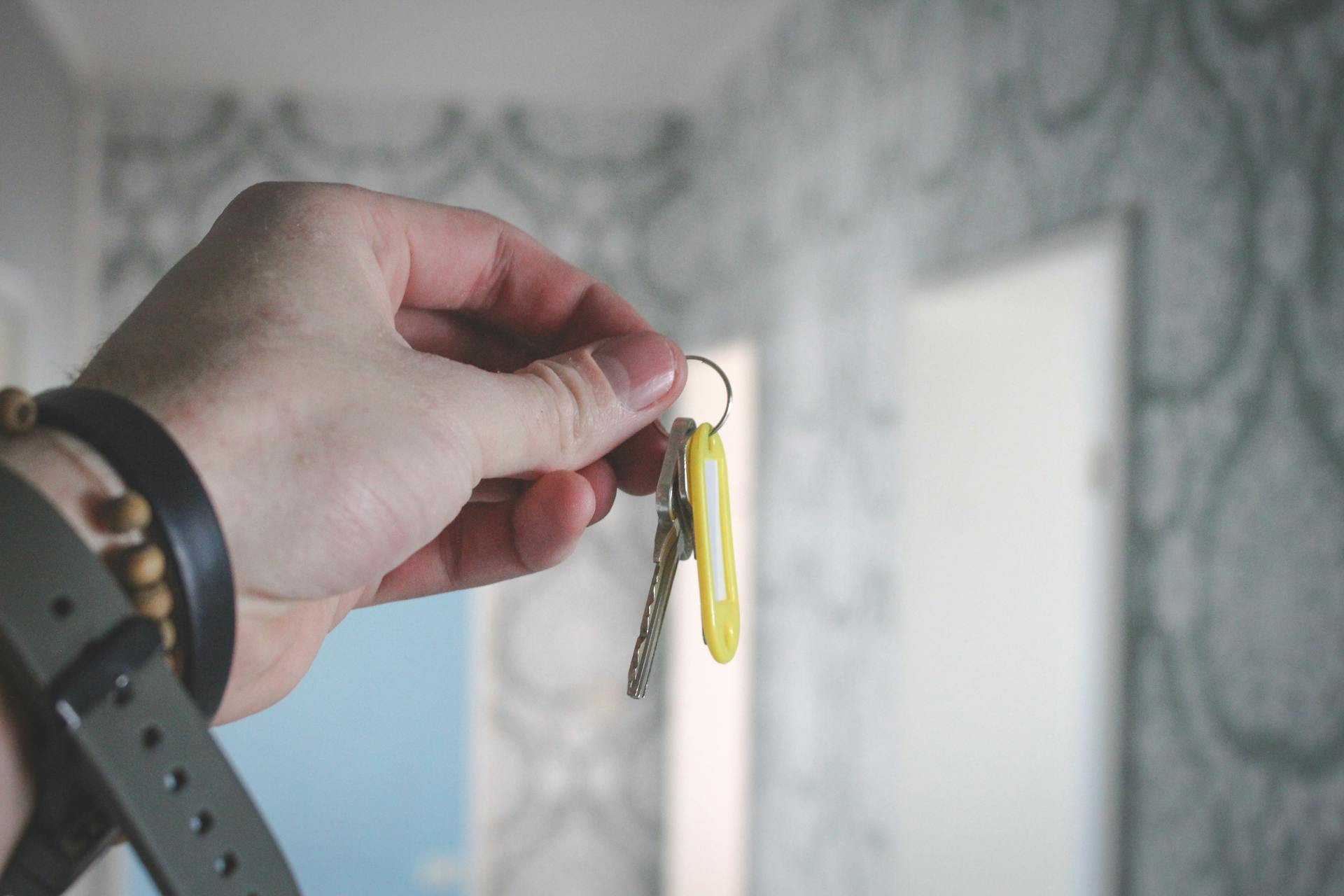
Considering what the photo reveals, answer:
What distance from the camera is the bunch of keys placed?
1.93 feet

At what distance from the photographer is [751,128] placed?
274cm

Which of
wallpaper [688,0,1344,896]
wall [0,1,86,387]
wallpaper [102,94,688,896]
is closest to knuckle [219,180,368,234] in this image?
wallpaper [688,0,1344,896]

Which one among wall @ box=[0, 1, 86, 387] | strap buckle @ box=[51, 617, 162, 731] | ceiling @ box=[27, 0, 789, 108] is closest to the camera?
strap buckle @ box=[51, 617, 162, 731]

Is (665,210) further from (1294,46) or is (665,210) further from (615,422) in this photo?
(615,422)

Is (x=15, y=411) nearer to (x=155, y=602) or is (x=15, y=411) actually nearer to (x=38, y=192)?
(x=155, y=602)

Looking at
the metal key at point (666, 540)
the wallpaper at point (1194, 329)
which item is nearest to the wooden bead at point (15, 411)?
the metal key at point (666, 540)

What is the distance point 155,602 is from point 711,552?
0.32m

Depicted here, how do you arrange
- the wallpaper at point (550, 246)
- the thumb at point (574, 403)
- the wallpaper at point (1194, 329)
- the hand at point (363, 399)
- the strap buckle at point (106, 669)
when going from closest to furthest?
the strap buckle at point (106, 669), the hand at point (363, 399), the thumb at point (574, 403), the wallpaper at point (1194, 329), the wallpaper at point (550, 246)

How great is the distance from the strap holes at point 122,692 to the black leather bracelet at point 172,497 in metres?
0.04

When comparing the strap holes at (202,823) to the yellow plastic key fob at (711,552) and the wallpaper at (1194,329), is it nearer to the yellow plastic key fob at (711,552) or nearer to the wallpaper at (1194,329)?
the yellow plastic key fob at (711,552)

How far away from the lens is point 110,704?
34 centimetres

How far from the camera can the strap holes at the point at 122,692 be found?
343 millimetres

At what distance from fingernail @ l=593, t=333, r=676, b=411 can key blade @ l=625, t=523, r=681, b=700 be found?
8cm

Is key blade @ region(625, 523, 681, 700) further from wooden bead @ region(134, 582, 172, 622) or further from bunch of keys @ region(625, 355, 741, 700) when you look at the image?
wooden bead @ region(134, 582, 172, 622)
